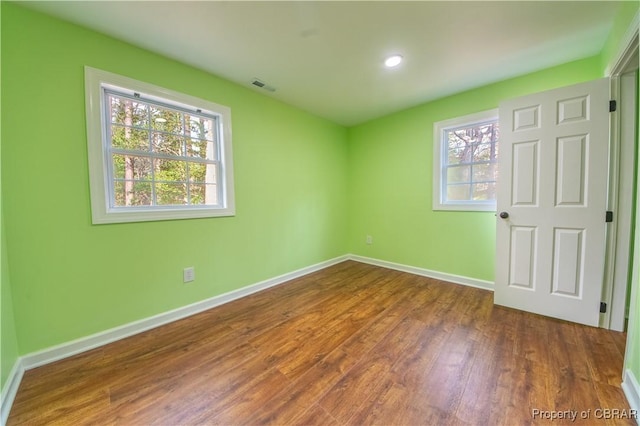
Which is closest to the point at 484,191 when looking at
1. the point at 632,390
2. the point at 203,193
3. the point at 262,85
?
the point at 632,390

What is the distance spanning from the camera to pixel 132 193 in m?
2.00

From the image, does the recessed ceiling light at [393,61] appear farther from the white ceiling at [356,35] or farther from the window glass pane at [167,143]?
the window glass pane at [167,143]

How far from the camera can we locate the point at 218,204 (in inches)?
100

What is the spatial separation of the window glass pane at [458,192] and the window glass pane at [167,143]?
10.6 ft

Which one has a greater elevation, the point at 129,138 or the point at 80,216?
the point at 129,138

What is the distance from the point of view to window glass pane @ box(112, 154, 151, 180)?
192 centimetres

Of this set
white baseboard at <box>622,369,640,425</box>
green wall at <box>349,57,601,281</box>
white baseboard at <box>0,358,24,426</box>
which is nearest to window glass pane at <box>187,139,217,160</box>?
white baseboard at <box>0,358,24,426</box>

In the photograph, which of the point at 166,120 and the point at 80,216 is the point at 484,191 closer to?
the point at 166,120

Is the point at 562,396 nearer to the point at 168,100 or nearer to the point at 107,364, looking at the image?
the point at 107,364

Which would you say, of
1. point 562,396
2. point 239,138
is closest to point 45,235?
point 239,138

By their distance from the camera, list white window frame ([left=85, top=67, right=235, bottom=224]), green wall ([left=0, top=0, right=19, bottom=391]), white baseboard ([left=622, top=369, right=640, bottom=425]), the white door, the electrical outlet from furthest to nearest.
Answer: the electrical outlet → the white door → white window frame ([left=85, top=67, right=235, bottom=224]) → green wall ([left=0, top=0, right=19, bottom=391]) → white baseboard ([left=622, top=369, right=640, bottom=425])

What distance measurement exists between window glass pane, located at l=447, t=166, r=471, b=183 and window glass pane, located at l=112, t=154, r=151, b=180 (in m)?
3.43

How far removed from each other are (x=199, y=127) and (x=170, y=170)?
0.55 metres

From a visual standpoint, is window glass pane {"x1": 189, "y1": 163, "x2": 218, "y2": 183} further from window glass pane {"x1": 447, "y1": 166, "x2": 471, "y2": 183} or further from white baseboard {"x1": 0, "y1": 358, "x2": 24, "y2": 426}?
window glass pane {"x1": 447, "y1": 166, "x2": 471, "y2": 183}
